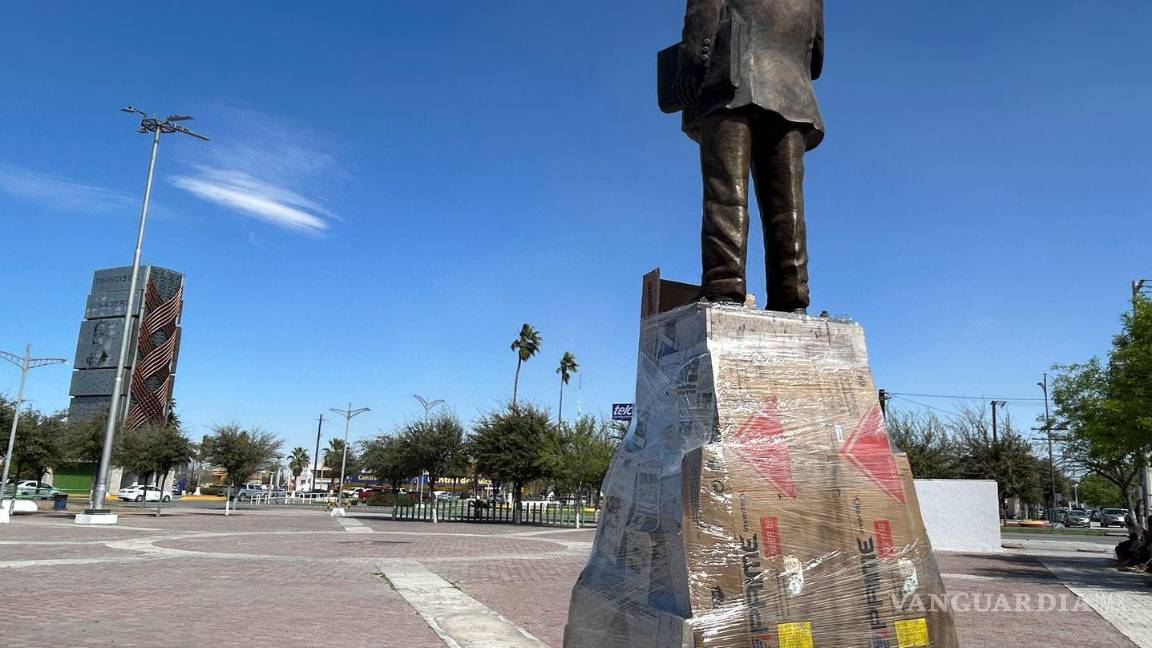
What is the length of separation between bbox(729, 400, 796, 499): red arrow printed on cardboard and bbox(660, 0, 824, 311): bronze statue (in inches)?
34.0

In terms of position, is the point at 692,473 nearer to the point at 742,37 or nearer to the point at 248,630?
the point at 742,37

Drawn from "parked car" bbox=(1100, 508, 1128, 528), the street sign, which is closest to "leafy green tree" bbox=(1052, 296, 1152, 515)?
the street sign

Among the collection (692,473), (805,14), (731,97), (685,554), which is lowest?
(685,554)

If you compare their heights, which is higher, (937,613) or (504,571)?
(937,613)

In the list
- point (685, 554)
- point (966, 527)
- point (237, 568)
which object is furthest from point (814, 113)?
point (966, 527)

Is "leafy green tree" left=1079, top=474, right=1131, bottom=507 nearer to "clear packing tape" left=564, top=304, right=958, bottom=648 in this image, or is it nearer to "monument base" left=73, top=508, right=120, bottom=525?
"monument base" left=73, top=508, right=120, bottom=525

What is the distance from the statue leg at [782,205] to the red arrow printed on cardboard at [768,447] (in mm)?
1058

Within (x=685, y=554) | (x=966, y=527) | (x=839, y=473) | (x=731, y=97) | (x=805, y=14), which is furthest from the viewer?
(x=966, y=527)

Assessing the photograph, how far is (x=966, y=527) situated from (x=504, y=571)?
16.7 meters

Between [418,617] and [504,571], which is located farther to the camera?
[504,571]

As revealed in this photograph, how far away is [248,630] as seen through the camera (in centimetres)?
711

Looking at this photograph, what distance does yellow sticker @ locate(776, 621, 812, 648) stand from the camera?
124 inches

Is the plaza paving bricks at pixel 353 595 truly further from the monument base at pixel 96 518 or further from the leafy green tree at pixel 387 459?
the leafy green tree at pixel 387 459

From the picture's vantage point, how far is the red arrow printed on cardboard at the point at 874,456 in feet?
11.8
